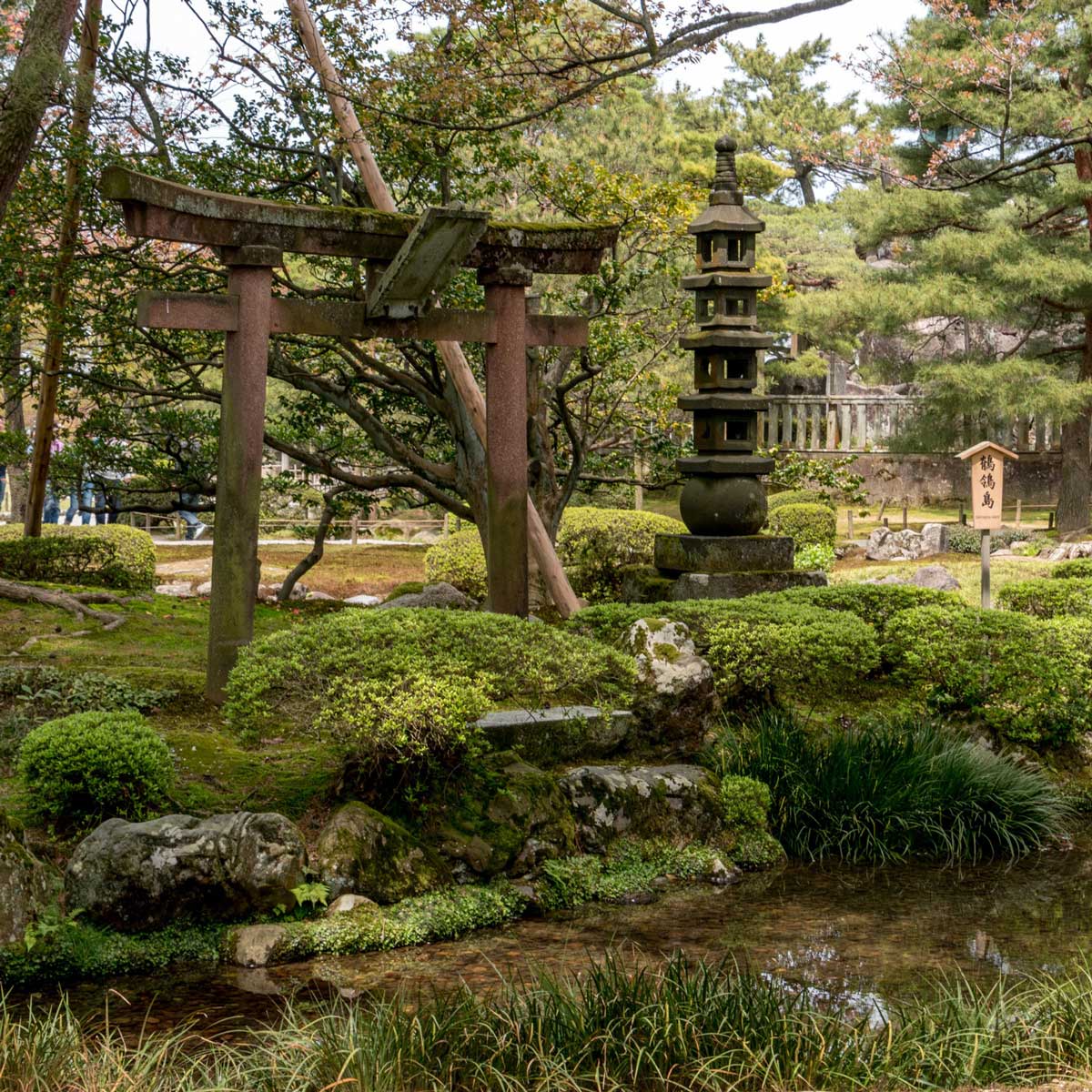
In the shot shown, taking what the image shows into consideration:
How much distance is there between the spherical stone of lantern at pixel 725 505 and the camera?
10773mm

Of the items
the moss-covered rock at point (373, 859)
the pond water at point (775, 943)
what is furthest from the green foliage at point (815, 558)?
the moss-covered rock at point (373, 859)

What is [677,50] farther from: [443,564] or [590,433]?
[443,564]

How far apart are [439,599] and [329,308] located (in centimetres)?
520

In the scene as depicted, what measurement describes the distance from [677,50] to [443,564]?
8333mm

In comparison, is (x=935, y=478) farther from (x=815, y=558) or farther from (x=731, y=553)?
(x=731, y=553)

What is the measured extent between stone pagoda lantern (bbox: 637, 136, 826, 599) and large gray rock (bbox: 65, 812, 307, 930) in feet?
17.6

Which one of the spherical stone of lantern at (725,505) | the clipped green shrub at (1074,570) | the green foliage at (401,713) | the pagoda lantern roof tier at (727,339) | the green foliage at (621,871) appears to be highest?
the pagoda lantern roof tier at (727,339)

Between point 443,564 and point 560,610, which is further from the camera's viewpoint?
point 443,564

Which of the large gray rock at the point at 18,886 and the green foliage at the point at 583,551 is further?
the green foliage at the point at 583,551

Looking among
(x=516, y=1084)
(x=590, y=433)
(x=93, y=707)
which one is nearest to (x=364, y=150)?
(x=590, y=433)

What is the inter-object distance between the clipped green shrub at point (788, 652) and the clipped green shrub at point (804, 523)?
10164mm

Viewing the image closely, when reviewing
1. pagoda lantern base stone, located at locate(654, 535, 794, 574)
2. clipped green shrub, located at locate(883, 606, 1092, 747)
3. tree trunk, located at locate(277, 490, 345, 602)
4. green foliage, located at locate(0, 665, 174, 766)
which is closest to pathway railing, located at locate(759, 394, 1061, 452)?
tree trunk, located at locate(277, 490, 345, 602)

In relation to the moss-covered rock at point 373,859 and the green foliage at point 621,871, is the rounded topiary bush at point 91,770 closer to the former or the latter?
the moss-covered rock at point 373,859

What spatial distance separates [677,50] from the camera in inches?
268
